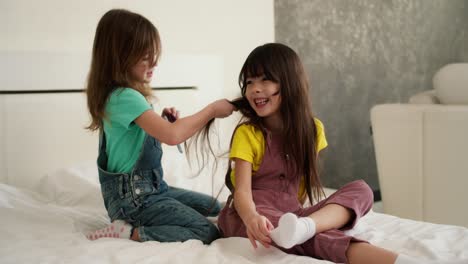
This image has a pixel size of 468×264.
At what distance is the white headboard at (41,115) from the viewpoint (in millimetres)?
1872

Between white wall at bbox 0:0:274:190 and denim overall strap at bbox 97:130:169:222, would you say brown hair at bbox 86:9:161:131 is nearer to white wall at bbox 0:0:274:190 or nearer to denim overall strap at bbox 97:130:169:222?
denim overall strap at bbox 97:130:169:222

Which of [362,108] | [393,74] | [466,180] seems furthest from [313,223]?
[393,74]

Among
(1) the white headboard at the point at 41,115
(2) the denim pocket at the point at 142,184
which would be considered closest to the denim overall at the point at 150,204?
(2) the denim pocket at the point at 142,184

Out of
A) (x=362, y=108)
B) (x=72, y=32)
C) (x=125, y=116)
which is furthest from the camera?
(x=362, y=108)

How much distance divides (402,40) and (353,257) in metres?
2.73

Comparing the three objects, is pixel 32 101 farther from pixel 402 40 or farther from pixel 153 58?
pixel 402 40

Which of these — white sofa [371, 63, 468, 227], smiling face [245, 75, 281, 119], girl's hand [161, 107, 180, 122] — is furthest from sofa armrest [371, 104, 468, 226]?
girl's hand [161, 107, 180, 122]

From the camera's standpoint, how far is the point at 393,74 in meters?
3.53

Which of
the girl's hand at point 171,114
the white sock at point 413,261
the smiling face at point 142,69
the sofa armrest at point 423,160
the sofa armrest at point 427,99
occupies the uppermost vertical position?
the smiling face at point 142,69

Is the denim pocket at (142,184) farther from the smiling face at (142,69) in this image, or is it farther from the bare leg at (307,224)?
the bare leg at (307,224)

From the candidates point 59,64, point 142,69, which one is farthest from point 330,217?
point 59,64

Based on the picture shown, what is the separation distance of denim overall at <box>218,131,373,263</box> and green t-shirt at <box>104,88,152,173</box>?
1.03 ft

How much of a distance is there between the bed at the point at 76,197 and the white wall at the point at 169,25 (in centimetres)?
8

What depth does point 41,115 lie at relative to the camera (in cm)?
195
